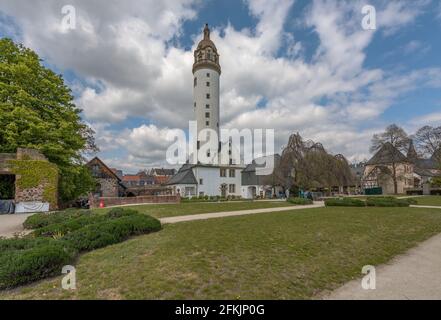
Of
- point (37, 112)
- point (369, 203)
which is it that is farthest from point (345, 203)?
point (37, 112)

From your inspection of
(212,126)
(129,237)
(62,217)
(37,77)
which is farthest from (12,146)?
(212,126)

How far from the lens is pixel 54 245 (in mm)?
5961

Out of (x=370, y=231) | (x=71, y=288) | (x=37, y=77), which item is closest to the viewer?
(x=71, y=288)

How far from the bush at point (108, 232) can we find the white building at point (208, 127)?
33672 mm

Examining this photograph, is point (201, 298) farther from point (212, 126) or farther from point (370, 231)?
point (212, 126)

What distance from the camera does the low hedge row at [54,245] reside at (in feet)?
15.8

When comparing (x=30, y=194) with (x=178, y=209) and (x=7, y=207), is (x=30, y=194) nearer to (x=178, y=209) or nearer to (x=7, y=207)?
(x=7, y=207)

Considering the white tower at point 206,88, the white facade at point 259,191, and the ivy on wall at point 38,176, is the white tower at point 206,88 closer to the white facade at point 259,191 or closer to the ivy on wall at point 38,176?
the white facade at point 259,191

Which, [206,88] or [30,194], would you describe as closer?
[30,194]

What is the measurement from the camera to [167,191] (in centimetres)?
4691

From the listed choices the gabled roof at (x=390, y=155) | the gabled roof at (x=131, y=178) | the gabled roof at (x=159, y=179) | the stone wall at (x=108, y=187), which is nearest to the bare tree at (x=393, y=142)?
the gabled roof at (x=390, y=155)

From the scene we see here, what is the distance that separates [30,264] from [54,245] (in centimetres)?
108

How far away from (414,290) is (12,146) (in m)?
27.1

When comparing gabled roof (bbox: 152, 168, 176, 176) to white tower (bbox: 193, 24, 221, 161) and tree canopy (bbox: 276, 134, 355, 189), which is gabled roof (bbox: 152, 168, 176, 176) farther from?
tree canopy (bbox: 276, 134, 355, 189)
